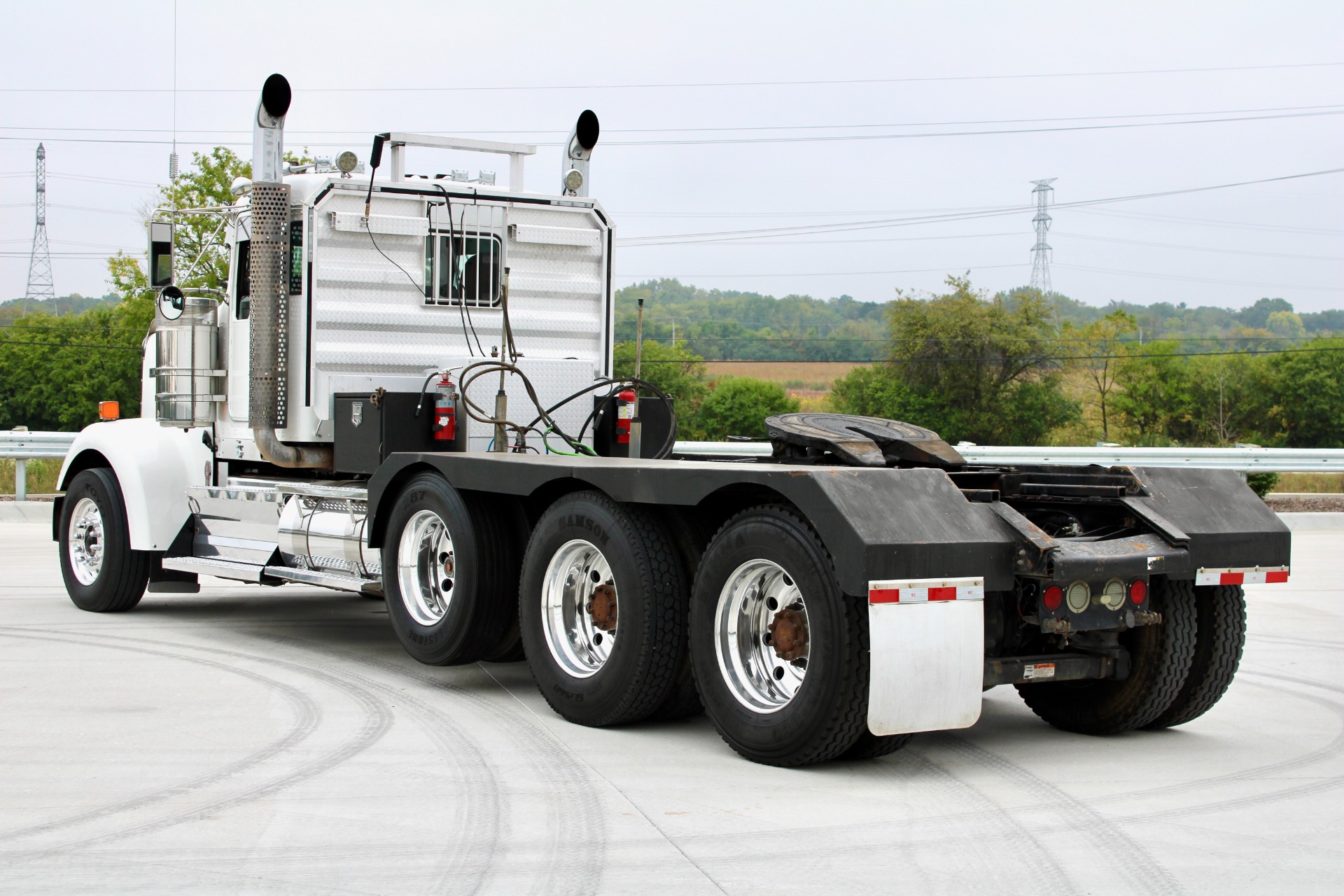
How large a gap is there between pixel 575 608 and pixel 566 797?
1771 mm

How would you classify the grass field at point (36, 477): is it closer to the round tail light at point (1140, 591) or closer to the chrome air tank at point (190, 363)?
the chrome air tank at point (190, 363)

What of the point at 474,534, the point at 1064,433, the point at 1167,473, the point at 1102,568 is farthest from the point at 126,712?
the point at 1064,433

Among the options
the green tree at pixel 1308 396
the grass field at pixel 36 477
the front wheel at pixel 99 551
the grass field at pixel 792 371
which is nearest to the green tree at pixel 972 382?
the green tree at pixel 1308 396

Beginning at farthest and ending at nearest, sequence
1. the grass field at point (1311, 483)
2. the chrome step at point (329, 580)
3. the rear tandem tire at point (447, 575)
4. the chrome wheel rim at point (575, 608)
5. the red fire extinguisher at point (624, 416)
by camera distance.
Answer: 1. the grass field at point (1311, 483)
2. the red fire extinguisher at point (624, 416)
3. the chrome step at point (329, 580)
4. the rear tandem tire at point (447, 575)
5. the chrome wheel rim at point (575, 608)

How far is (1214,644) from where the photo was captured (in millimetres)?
6664

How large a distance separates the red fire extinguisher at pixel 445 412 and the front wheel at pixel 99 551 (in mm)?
2747

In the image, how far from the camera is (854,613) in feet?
18.4

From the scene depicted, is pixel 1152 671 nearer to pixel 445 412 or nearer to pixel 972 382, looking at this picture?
pixel 445 412

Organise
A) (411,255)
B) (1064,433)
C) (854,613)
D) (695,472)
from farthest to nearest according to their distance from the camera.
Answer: (1064,433) < (411,255) < (695,472) < (854,613)

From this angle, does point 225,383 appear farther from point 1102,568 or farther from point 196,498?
point 1102,568

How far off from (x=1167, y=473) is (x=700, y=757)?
98.7 inches

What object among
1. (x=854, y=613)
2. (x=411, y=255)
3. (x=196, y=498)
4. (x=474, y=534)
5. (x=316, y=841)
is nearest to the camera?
(x=316, y=841)

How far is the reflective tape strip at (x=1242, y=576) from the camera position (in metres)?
6.36

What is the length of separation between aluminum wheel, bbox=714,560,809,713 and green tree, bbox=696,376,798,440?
45334 mm
